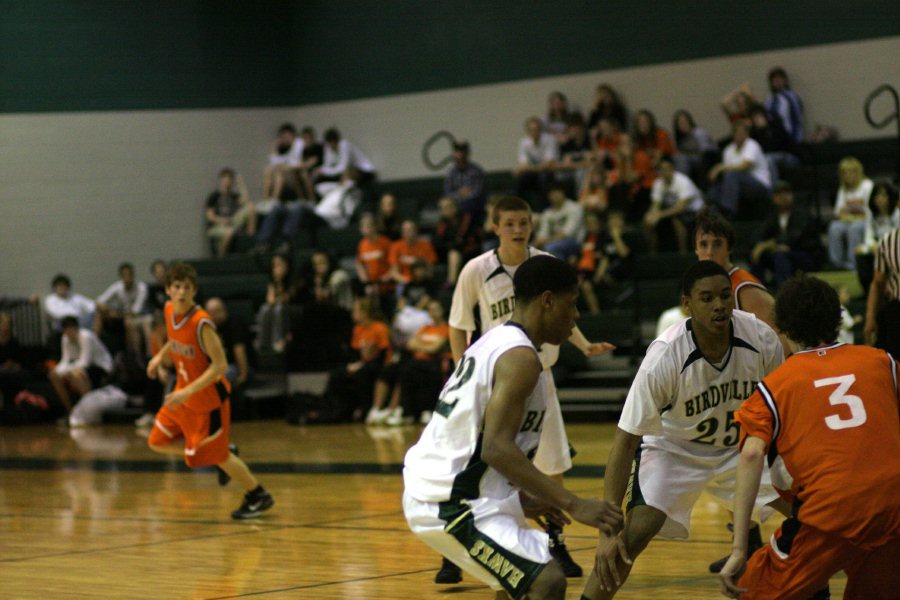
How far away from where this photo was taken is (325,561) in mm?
6324

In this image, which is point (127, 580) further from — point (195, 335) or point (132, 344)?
point (132, 344)

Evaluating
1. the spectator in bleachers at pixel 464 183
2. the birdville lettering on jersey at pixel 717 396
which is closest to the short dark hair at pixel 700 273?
the birdville lettering on jersey at pixel 717 396

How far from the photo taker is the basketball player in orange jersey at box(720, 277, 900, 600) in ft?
12.5

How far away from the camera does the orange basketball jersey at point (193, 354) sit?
785 cm

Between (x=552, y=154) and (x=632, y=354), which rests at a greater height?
(x=552, y=154)

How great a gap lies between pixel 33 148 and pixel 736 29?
9838 millimetres

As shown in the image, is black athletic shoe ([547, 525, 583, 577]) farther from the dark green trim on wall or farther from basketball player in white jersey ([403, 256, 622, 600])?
the dark green trim on wall

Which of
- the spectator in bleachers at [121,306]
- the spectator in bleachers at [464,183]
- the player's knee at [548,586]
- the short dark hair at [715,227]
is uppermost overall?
the spectator in bleachers at [464,183]

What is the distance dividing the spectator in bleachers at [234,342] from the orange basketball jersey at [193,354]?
6.55 metres

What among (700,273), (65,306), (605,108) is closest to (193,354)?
(700,273)

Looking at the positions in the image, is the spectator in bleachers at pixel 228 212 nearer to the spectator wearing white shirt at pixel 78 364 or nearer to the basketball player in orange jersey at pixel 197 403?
the spectator wearing white shirt at pixel 78 364

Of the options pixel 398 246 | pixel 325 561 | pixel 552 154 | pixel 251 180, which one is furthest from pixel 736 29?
pixel 325 561

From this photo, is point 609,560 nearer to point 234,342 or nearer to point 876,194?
point 876,194

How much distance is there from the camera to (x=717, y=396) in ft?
15.3
